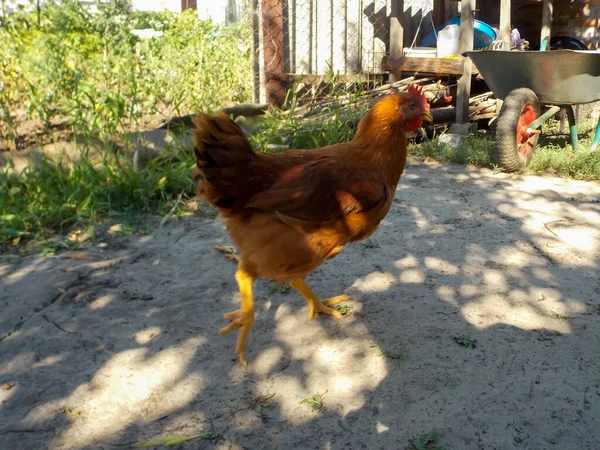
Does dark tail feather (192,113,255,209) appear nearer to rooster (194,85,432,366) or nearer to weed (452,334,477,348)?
rooster (194,85,432,366)

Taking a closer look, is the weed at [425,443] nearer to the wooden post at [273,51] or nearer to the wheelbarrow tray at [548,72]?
the wheelbarrow tray at [548,72]

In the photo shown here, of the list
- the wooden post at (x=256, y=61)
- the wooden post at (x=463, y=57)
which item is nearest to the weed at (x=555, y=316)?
the wooden post at (x=463, y=57)

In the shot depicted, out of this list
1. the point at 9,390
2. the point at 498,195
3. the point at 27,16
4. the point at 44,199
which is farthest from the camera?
the point at 27,16

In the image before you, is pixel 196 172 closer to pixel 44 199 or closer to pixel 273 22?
pixel 44 199

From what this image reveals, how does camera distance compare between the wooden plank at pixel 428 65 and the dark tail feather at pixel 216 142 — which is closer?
the dark tail feather at pixel 216 142

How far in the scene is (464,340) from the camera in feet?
8.90

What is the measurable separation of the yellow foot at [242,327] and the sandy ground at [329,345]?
59 mm

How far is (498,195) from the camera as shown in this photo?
4.83 metres

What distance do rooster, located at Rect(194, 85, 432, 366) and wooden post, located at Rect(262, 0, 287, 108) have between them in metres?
4.45

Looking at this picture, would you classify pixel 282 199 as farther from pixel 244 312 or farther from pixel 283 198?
pixel 244 312

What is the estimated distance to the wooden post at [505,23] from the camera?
267 inches

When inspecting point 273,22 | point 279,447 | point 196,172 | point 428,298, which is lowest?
point 279,447

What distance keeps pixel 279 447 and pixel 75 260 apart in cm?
224

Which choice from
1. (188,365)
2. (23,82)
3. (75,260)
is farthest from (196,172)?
(23,82)
